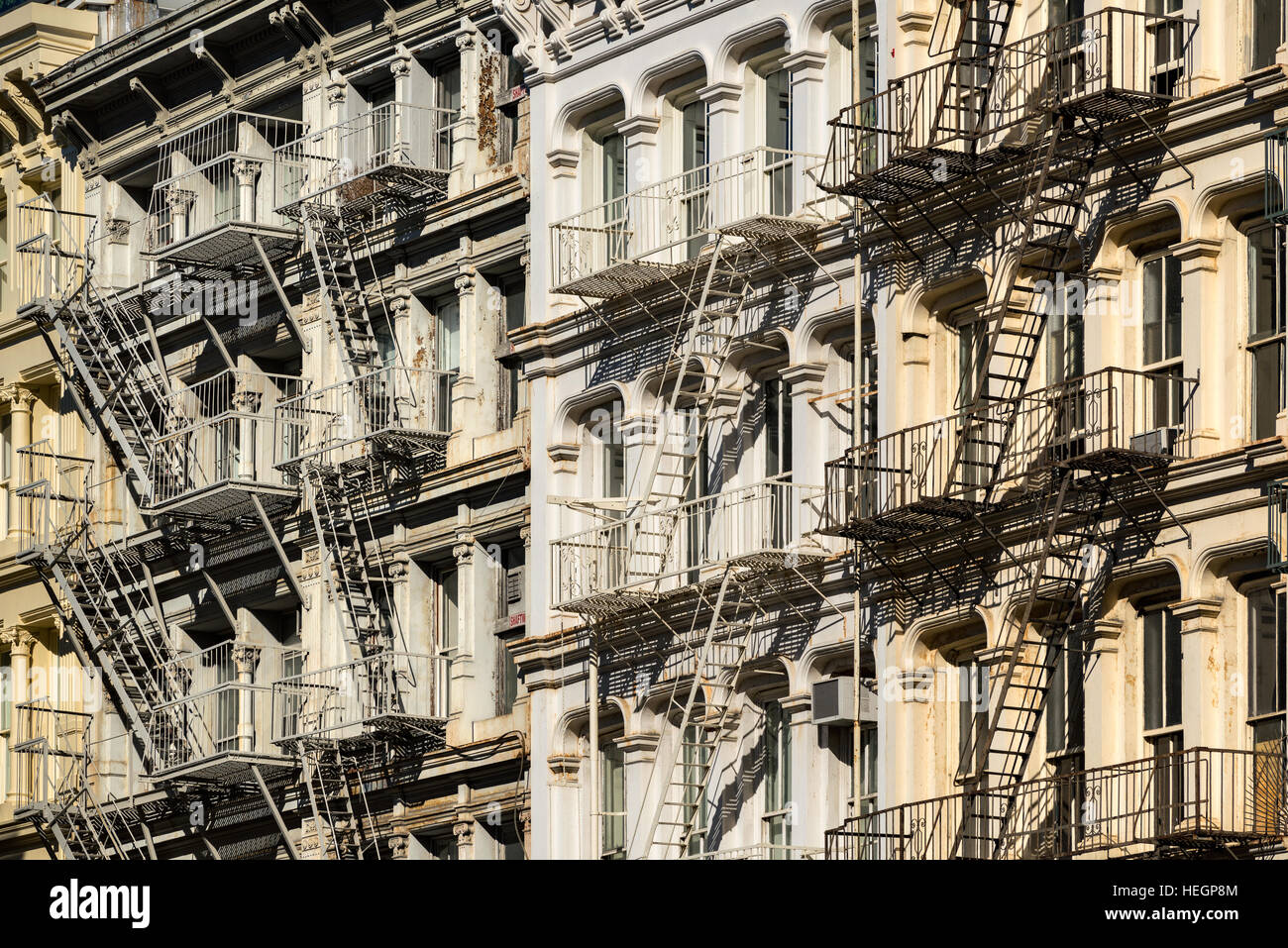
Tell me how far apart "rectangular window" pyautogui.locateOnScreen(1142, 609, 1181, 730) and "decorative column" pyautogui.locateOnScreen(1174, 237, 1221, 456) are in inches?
75.1

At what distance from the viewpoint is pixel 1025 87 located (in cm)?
4050

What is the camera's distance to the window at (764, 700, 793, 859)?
43.6m

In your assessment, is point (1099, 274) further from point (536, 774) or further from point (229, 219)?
point (229, 219)

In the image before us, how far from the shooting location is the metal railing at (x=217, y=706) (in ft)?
171

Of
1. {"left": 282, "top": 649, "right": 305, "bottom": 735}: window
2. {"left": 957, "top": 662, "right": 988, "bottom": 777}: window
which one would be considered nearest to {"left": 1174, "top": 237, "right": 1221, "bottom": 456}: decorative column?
{"left": 957, "top": 662, "right": 988, "bottom": 777}: window

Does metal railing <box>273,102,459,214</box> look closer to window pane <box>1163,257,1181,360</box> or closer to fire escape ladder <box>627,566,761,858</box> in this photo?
fire escape ladder <box>627,566,761,858</box>

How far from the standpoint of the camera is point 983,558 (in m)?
40.5

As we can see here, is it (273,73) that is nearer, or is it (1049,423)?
(1049,423)

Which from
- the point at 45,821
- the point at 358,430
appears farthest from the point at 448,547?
the point at 45,821

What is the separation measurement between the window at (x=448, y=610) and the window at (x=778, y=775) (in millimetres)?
6652

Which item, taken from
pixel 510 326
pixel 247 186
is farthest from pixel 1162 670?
pixel 247 186

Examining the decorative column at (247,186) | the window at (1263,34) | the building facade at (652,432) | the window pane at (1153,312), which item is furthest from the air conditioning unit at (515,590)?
the window at (1263,34)

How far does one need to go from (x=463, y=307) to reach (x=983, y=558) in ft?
37.7

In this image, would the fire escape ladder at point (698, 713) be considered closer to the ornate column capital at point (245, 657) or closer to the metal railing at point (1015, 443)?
the metal railing at point (1015, 443)
